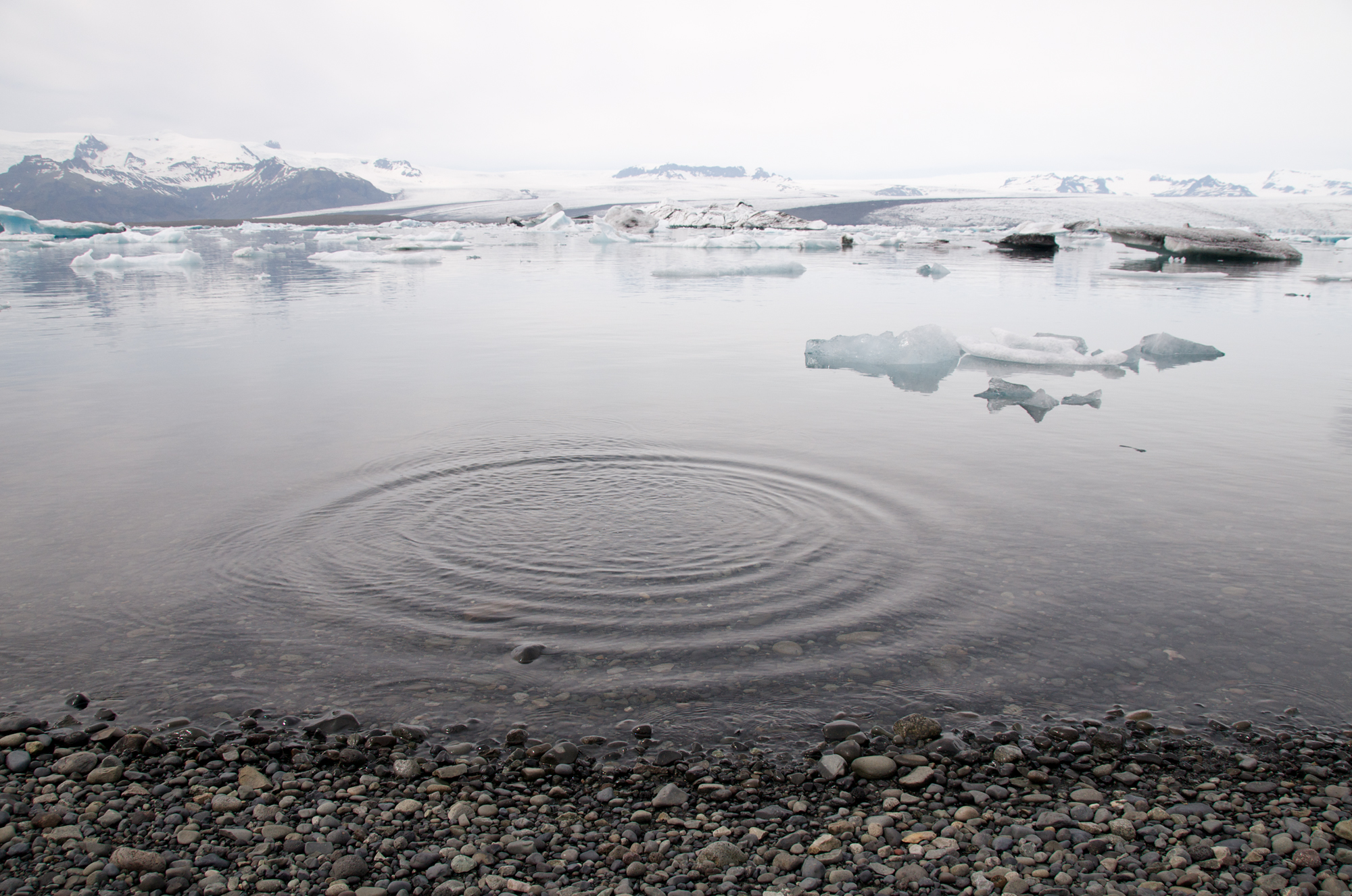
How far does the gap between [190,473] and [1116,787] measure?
605 cm

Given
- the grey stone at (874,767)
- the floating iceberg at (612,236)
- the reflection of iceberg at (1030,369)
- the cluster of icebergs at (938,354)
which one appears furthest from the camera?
the floating iceberg at (612,236)

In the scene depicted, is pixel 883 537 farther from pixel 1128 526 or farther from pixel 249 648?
pixel 249 648

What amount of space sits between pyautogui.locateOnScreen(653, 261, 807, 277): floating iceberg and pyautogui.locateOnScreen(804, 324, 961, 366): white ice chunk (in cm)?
1516

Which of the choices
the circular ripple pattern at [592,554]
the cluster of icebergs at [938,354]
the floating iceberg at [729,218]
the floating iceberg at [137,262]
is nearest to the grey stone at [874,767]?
the circular ripple pattern at [592,554]

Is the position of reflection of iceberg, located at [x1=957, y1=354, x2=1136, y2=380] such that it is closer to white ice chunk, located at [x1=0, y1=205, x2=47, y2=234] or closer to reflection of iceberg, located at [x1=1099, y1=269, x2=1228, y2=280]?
reflection of iceberg, located at [x1=1099, y1=269, x2=1228, y2=280]

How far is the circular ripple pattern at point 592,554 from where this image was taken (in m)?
3.98

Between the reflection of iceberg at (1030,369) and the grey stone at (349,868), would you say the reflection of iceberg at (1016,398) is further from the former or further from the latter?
the grey stone at (349,868)

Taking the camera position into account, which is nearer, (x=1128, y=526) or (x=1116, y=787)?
(x=1116, y=787)

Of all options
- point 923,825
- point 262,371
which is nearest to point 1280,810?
point 923,825

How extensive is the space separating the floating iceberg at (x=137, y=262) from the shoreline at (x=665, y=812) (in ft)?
98.6

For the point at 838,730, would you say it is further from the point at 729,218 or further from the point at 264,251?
the point at 729,218

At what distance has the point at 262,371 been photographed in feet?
32.3

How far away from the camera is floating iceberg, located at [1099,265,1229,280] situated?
25359 millimetres

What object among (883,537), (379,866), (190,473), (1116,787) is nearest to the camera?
(379,866)
